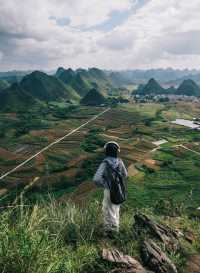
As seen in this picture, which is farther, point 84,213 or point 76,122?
point 76,122

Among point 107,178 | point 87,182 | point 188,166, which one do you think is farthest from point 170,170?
point 107,178

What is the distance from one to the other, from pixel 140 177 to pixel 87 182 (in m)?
9.41

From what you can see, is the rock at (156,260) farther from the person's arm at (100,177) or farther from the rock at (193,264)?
the person's arm at (100,177)

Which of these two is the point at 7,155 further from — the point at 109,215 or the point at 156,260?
the point at 156,260

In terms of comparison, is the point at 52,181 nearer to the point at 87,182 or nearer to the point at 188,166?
the point at 87,182

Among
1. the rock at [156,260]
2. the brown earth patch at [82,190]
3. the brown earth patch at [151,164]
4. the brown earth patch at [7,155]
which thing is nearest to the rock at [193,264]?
the rock at [156,260]

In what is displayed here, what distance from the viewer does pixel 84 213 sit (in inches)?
337

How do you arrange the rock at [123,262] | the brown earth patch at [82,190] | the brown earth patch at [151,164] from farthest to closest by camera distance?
the brown earth patch at [151,164]
the brown earth patch at [82,190]
the rock at [123,262]

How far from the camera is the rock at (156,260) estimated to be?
6.79 meters

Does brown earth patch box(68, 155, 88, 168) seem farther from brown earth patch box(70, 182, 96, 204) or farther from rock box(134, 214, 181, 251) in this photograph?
rock box(134, 214, 181, 251)

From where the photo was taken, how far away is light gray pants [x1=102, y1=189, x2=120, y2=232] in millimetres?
8266

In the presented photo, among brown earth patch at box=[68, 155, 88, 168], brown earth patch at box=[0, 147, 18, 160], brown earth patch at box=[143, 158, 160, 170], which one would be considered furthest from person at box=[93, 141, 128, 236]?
brown earth patch at box=[0, 147, 18, 160]

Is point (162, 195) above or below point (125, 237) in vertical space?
below

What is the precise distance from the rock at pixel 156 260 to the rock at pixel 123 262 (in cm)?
32
